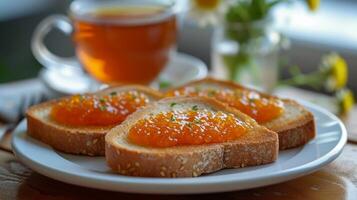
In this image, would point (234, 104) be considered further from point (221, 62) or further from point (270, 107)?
point (221, 62)

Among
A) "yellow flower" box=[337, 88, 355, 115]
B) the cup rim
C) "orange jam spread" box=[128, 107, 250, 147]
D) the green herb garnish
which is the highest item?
the cup rim

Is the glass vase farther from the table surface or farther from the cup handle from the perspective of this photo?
the table surface

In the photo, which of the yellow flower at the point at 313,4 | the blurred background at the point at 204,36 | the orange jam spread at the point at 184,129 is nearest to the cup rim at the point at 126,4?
the yellow flower at the point at 313,4

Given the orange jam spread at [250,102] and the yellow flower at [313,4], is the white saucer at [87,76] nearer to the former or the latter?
the yellow flower at [313,4]

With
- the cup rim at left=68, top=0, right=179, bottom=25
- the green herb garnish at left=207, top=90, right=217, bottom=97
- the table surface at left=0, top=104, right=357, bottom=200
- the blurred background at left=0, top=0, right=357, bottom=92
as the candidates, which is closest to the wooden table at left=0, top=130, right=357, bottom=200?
the table surface at left=0, top=104, right=357, bottom=200

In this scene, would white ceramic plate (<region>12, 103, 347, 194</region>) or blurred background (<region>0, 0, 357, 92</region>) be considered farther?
blurred background (<region>0, 0, 357, 92</region>)

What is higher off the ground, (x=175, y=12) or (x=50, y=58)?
(x=175, y=12)

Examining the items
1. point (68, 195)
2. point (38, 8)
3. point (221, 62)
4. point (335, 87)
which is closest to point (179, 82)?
point (221, 62)
